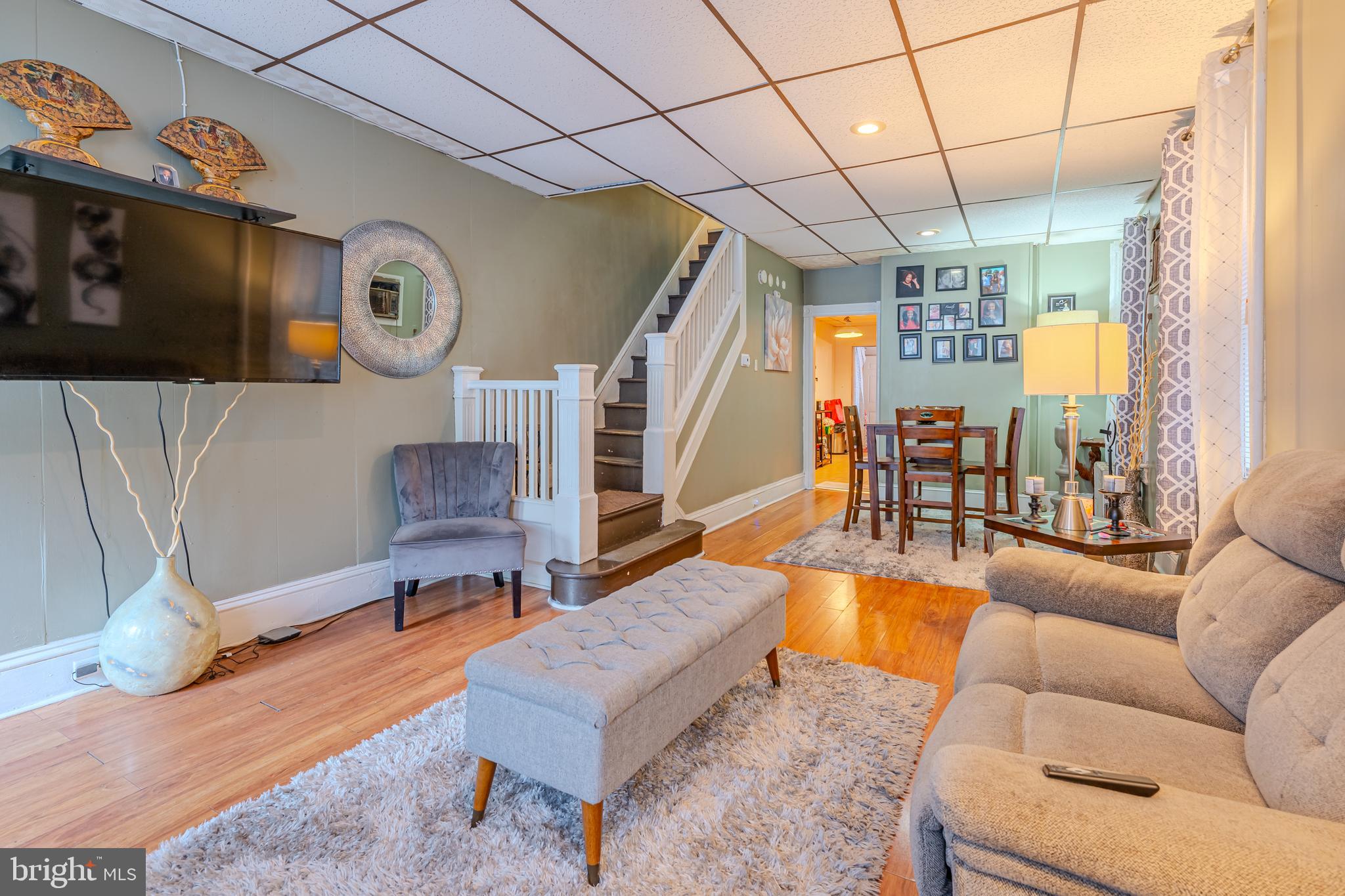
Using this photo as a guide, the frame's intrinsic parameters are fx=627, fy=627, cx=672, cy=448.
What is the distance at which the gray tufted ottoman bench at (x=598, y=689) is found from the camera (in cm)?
143

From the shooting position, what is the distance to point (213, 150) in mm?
2564

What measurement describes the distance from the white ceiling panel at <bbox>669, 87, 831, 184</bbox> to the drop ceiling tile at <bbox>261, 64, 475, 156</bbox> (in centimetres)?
128

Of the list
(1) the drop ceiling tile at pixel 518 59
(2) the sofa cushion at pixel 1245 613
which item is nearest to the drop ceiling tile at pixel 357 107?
(1) the drop ceiling tile at pixel 518 59

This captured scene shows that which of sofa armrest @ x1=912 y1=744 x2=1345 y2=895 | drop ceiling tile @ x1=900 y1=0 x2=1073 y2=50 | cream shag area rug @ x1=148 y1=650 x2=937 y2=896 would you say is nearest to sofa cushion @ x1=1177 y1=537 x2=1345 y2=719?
sofa armrest @ x1=912 y1=744 x2=1345 y2=895

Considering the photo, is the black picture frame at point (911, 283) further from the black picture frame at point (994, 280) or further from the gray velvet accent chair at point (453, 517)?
the gray velvet accent chair at point (453, 517)

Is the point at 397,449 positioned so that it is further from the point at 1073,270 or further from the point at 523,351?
the point at 1073,270

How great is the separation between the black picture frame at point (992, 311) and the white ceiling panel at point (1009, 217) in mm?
657

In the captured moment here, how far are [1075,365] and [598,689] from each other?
2.40 meters

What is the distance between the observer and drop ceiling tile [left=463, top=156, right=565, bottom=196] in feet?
12.0

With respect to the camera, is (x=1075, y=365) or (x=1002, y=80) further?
(x=1002, y=80)

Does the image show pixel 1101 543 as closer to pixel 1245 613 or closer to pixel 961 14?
pixel 1245 613

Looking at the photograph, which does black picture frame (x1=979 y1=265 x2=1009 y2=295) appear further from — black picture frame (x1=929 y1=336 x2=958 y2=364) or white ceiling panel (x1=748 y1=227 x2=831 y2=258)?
white ceiling panel (x1=748 y1=227 x2=831 y2=258)

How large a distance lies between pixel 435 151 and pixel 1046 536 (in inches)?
144

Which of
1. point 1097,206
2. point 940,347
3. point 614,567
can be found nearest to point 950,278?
point 940,347
